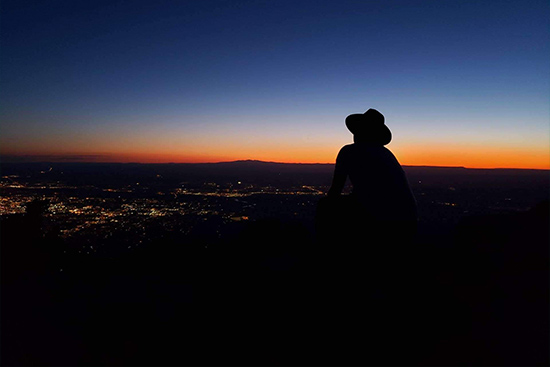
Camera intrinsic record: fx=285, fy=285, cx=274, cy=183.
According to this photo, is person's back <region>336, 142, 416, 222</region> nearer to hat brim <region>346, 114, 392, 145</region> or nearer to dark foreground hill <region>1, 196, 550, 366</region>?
dark foreground hill <region>1, 196, 550, 366</region>

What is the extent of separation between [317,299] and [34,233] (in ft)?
15.5

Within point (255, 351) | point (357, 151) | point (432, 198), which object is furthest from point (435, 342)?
point (432, 198)

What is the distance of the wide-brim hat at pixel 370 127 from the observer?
376cm

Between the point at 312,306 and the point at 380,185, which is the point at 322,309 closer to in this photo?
the point at 312,306

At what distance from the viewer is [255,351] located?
281 centimetres

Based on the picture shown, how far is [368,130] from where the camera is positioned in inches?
148

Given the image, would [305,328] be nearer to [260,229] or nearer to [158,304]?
[158,304]

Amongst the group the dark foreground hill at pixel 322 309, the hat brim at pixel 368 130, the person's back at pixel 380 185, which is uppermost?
the hat brim at pixel 368 130

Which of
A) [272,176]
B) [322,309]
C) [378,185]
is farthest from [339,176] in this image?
[272,176]

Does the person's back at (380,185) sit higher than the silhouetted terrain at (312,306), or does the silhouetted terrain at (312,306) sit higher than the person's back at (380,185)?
the person's back at (380,185)

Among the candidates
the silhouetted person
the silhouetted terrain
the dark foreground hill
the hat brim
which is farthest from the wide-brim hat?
the dark foreground hill

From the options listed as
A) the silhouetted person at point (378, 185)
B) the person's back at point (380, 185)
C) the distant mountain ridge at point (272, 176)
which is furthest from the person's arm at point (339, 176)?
the distant mountain ridge at point (272, 176)

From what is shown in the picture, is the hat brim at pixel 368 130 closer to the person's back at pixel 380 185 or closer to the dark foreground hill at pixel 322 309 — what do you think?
the person's back at pixel 380 185

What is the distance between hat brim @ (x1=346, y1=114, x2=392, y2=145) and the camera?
3.76 metres
